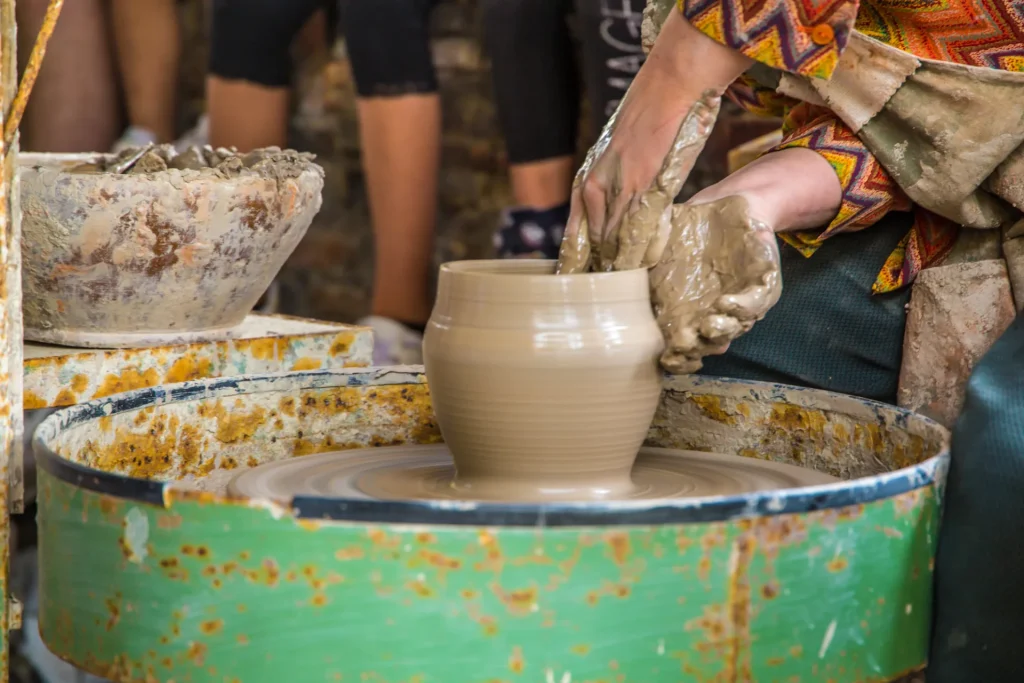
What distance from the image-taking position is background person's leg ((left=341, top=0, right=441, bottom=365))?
2951 millimetres

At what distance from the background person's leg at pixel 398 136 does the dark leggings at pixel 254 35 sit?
0.36 m

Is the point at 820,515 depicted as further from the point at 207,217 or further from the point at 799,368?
the point at 207,217

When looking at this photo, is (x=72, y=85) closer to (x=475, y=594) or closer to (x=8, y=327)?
(x=8, y=327)

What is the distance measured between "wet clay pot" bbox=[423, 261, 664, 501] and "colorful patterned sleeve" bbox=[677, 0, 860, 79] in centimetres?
23

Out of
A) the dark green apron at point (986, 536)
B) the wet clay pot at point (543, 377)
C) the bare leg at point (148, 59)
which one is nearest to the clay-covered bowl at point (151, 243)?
the wet clay pot at point (543, 377)

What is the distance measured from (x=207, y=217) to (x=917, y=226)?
0.83 meters

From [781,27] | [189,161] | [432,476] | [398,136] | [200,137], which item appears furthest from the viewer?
[200,137]

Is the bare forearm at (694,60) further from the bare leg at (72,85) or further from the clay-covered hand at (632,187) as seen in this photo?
the bare leg at (72,85)

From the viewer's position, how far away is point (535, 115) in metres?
2.80

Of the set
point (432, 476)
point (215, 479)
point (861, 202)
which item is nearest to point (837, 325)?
point (861, 202)

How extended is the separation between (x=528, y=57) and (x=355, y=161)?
1058mm

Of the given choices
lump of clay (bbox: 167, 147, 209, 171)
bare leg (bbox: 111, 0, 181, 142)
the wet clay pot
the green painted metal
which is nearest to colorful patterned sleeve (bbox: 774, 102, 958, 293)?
the wet clay pot

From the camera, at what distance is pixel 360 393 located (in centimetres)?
147

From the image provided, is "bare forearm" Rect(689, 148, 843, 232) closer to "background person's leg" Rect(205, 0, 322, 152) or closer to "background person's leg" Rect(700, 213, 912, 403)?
"background person's leg" Rect(700, 213, 912, 403)
